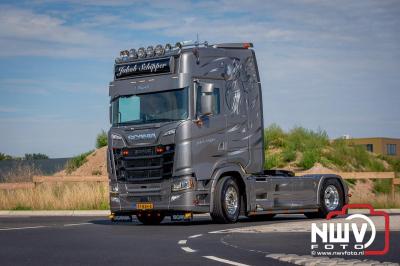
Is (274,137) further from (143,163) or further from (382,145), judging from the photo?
(382,145)

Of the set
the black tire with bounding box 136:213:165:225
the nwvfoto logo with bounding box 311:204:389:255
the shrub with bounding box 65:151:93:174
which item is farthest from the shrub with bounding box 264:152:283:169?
the nwvfoto logo with bounding box 311:204:389:255

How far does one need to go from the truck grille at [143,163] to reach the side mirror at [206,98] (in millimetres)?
A: 1181

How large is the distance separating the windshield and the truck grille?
0.74 metres

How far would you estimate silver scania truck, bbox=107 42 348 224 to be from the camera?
62.5 feet

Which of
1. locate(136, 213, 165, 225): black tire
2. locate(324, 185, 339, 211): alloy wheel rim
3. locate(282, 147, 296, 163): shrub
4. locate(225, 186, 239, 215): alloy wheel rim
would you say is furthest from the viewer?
locate(282, 147, 296, 163): shrub

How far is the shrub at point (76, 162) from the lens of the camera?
47.1 metres

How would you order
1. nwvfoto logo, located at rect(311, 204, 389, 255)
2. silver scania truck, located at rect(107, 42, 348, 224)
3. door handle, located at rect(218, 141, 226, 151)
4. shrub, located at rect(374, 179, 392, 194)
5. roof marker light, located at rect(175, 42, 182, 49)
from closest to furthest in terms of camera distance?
nwvfoto logo, located at rect(311, 204, 389, 255)
silver scania truck, located at rect(107, 42, 348, 224)
roof marker light, located at rect(175, 42, 182, 49)
door handle, located at rect(218, 141, 226, 151)
shrub, located at rect(374, 179, 392, 194)

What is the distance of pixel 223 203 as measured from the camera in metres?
19.6

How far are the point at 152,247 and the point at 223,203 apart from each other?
6.20 meters

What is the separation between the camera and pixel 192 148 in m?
19.0

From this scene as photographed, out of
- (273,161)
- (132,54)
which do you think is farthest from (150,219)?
(273,161)

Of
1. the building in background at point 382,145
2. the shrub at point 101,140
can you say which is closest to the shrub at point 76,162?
the shrub at point 101,140

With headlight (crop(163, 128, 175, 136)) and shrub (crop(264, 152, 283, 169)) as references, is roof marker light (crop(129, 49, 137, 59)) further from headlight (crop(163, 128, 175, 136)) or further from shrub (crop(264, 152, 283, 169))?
shrub (crop(264, 152, 283, 169))

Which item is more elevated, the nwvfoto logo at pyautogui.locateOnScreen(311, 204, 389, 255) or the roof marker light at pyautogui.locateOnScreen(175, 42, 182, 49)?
the roof marker light at pyautogui.locateOnScreen(175, 42, 182, 49)
